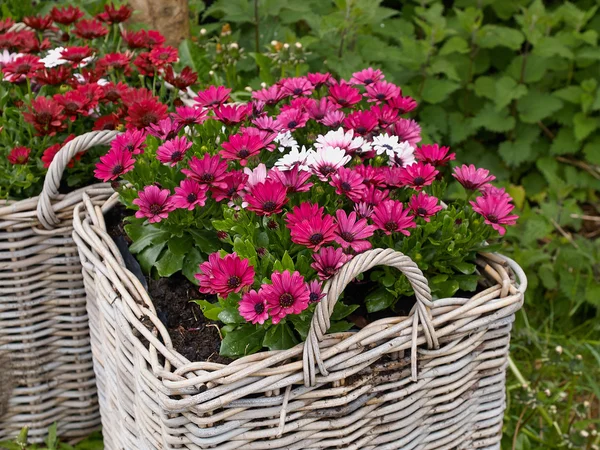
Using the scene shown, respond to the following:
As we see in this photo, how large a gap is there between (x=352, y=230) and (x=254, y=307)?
22cm

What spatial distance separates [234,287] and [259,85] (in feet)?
4.47

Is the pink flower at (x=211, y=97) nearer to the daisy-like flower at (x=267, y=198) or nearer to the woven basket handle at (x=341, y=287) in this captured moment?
the daisy-like flower at (x=267, y=198)

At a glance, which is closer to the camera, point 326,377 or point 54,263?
point 326,377

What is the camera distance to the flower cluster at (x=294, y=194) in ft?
3.82

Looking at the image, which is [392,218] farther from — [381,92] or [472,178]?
[381,92]

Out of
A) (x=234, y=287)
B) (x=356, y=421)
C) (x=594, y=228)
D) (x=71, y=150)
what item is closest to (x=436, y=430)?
(x=356, y=421)

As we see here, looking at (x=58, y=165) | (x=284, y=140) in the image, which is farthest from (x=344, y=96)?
(x=58, y=165)

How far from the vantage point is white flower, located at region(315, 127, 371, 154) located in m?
1.38

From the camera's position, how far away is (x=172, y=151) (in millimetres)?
1372

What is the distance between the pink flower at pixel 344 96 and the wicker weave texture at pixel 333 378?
43 cm

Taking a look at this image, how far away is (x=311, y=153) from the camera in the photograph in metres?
1.34

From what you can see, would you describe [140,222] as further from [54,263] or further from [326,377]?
[326,377]

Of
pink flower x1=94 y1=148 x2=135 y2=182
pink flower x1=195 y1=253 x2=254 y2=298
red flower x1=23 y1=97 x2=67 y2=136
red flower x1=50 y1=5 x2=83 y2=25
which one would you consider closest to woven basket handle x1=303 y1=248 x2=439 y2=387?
pink flower x1=195 y1=253 x2=254 y2=298

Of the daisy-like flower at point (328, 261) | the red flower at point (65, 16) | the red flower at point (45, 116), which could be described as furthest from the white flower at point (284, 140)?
the red flower at point (65, 16)
